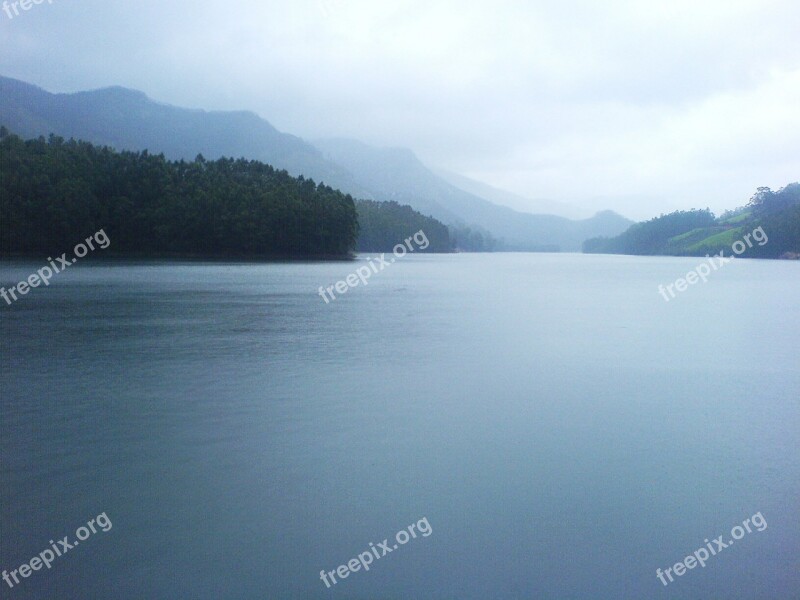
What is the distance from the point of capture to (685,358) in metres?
16.9

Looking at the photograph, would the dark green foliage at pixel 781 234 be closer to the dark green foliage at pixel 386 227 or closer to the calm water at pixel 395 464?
the dark green foliage at pixel 386 227

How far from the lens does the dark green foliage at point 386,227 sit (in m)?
158

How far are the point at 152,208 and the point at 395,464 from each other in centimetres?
8383

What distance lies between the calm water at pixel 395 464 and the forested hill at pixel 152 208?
6584cm

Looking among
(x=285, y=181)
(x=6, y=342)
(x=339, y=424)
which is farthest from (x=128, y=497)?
(x=285, y=181)

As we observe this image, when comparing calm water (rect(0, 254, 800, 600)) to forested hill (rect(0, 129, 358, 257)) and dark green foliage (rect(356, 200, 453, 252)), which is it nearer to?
forested hill (rect(0, 129, 358, 257))

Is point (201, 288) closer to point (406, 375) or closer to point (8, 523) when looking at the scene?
point (406, 375)

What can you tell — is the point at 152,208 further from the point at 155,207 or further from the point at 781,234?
the point at 781,234

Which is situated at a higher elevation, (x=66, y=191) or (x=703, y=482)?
(x=66, y=191)

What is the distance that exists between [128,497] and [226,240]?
282 feet

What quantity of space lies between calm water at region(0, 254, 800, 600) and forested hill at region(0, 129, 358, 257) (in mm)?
65843

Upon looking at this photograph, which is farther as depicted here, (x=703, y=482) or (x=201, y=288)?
(x=201, y=288)

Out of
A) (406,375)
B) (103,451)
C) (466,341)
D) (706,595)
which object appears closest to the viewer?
(706,595)

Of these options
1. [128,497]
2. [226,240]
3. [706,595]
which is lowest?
[706,595]
